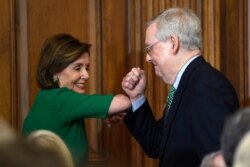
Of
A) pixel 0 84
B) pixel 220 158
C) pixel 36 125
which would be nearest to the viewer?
pixel 220 158

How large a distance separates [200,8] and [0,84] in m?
0.99

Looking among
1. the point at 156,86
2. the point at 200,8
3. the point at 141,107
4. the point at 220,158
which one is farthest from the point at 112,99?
the point at 220,158

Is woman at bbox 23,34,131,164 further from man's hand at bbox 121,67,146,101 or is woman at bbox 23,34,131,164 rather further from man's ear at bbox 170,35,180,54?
man's ear at bbox 170,35,180,54

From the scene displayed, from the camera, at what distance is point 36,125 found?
216 centimetres

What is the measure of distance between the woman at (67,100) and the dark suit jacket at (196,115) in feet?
0.84

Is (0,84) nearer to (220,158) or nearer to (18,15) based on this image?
(18,15)

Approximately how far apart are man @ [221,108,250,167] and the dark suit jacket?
2.96ft

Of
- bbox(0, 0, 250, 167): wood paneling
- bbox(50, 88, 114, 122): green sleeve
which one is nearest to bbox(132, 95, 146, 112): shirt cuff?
bbox(50, 88, 114, 122): green sleeve

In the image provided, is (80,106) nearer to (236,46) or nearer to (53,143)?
(236,46)

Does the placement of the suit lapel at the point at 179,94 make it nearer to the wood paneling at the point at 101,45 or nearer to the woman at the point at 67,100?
the woman at the point at 67,100

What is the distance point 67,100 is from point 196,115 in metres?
0.48

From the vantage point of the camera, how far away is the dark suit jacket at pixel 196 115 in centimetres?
186

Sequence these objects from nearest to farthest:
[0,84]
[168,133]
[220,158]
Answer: [220,158], [168,133], [0,84]

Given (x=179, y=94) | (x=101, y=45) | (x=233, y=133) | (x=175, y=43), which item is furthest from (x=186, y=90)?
(x=233, y=133)
